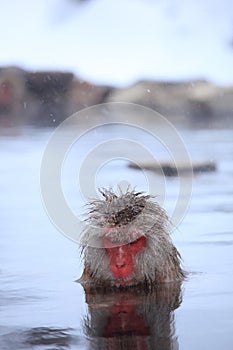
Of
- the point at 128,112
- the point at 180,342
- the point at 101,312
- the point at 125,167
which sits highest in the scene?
the point at 128,112

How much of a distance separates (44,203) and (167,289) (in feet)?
9.63

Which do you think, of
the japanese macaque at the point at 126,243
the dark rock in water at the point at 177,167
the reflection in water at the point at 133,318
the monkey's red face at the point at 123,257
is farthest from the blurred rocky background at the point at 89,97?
the reflection in water at the point at 133,318

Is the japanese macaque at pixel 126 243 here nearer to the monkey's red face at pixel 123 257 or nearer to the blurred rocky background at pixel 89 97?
the monkey's red face at pixel 123 257

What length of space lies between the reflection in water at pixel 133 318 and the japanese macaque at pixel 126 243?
8 centimetres

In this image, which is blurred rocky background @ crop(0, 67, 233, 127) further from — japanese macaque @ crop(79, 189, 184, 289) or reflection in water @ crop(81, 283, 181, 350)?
reflection in water @ crop(81, 283, 181, 350)

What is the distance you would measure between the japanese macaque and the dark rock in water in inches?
150

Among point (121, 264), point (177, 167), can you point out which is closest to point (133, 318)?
point (121, 264)

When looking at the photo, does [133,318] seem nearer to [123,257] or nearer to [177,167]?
→ [123,257]

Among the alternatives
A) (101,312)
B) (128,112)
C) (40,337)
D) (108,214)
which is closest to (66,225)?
(108,214)

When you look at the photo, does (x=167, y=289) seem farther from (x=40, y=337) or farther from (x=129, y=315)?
(x=40, y=337)

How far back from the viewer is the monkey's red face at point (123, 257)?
17.0 feet

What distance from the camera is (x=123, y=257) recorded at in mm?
5195

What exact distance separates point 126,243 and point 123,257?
8 centimetres

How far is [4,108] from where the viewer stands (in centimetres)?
1236
